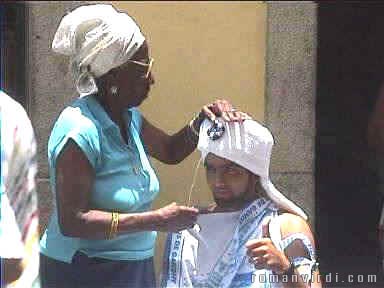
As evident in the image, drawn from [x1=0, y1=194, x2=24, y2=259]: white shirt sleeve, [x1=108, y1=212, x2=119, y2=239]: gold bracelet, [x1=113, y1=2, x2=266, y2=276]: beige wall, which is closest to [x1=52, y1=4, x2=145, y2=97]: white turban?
[x1=108, y1=212, x2=119, y2=239]: gold bracelet

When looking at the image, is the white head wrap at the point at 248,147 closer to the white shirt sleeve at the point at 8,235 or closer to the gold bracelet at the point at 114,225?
the gold bracelet at the point at 114,225

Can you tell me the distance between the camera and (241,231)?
3.27 meters

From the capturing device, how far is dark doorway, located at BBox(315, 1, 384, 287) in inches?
219

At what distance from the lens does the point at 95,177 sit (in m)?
3.24

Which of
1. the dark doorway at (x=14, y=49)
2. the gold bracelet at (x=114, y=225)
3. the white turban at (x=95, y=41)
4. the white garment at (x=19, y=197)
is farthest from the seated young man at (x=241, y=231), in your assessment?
the dark doorway at (x=14, y=49)

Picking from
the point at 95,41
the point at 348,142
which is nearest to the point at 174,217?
the point at 95,41

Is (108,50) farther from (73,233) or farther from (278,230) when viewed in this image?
(278,230)

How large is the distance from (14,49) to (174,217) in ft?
8.13

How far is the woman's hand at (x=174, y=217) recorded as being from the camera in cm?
317

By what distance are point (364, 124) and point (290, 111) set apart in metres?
0.61

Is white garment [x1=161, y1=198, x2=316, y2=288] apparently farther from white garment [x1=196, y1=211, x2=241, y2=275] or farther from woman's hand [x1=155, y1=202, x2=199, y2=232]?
Result: woman's hand [x1=155, y1=202, x2=199, y2=232]

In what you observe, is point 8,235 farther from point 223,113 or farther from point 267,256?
point 223,113

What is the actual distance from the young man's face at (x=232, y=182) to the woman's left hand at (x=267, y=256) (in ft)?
0.94

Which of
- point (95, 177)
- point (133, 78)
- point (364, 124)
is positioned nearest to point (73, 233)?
point (95, 177)
